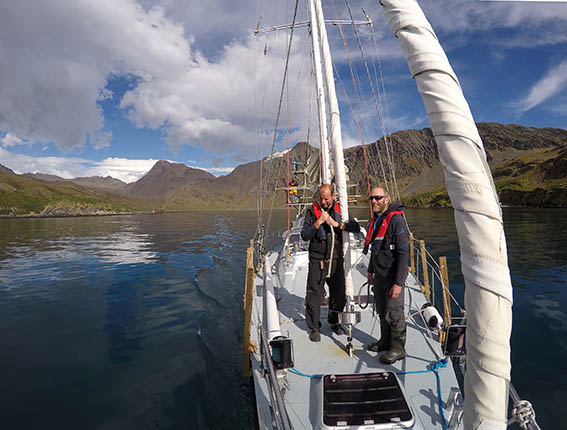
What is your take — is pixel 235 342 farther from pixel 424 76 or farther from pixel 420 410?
pixel 424 76

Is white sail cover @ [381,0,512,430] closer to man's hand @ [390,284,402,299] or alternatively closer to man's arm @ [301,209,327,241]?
man's hand @ [390,284,402,299]

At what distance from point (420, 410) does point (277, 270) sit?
17.9ft

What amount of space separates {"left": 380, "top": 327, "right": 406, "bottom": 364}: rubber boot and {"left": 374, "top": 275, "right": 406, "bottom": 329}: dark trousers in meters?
0.09

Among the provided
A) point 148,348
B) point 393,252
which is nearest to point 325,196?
point 393,252

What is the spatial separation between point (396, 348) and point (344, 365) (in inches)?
29.6

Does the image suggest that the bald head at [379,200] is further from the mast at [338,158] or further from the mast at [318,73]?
the mast at [318,73]

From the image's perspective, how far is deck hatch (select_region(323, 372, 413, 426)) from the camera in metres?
2.87

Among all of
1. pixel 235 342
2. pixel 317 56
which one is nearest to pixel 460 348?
pixel 235 342

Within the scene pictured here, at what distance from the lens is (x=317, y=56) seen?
6027mm

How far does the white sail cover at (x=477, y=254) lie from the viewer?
111 centimetres

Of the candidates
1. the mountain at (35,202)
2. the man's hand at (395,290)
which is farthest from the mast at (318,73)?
the mountain at (35,202)

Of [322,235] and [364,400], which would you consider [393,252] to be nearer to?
[322,235]

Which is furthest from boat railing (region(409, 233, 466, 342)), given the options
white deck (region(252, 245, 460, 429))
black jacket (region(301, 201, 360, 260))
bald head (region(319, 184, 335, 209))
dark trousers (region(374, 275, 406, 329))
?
bald head (region(319, 184, 335, 209))

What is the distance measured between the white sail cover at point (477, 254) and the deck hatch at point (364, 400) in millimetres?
2032
